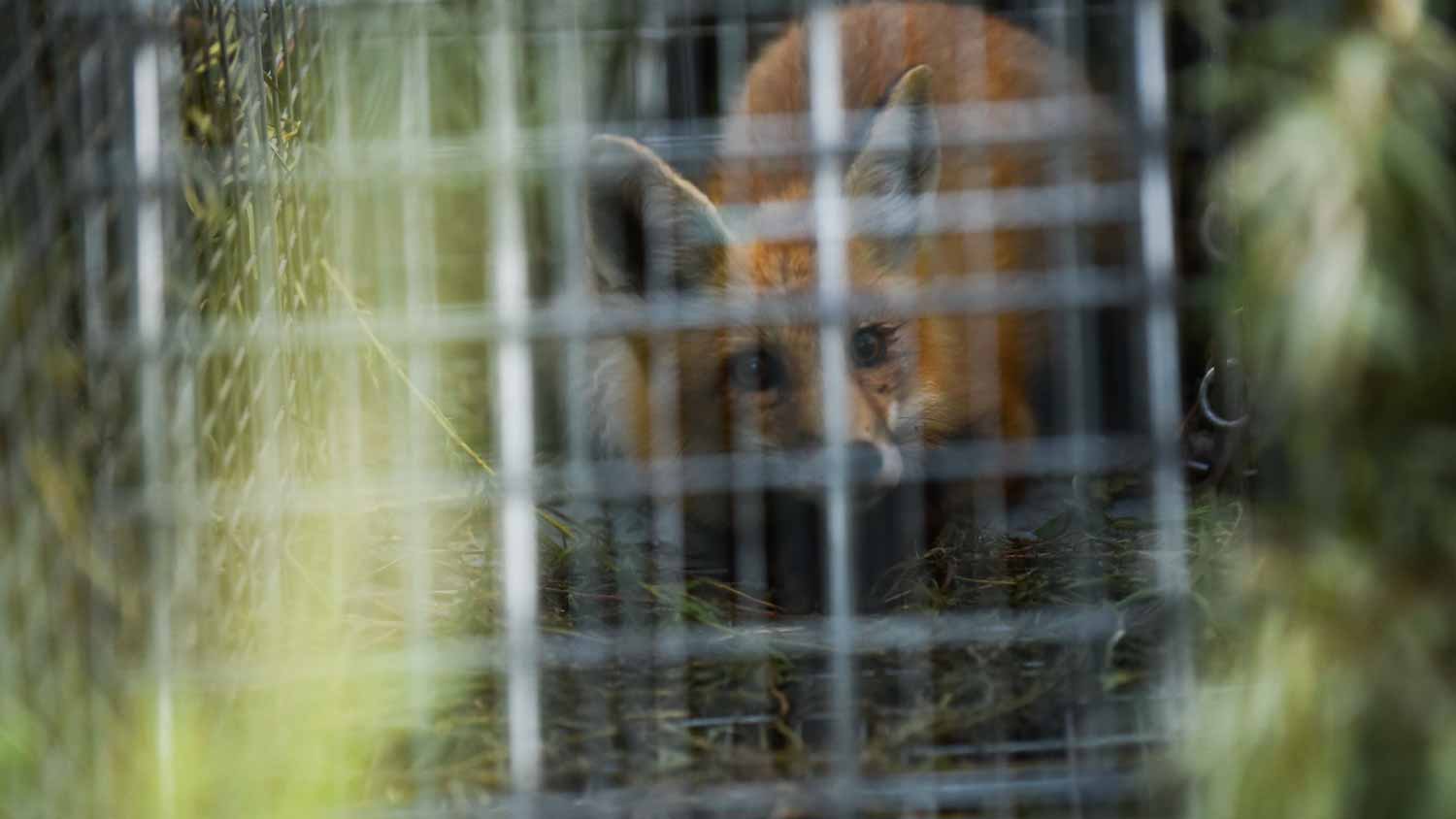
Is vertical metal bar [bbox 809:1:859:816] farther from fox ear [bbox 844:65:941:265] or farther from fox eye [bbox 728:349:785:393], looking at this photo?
fox eye [bbox 728:349:785:393]

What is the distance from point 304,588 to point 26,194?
715 millimetres

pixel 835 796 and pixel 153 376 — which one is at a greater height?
pixel 153 376

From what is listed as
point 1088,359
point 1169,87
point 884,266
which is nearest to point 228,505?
point 884,266

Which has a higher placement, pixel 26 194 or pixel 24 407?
pixel 26 194

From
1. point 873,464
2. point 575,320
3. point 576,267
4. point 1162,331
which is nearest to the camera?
point 1162,331

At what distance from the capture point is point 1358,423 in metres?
1.29

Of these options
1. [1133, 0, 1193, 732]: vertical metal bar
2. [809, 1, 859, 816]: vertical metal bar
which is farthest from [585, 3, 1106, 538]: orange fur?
[1133, 0, 1193, 732]: vertical metal bar

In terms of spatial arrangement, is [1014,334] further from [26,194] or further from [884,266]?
[26,194]

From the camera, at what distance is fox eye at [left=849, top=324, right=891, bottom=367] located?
9.55 ft

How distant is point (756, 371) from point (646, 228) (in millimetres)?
403

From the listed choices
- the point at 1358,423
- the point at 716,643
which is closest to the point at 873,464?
the point at 716,643

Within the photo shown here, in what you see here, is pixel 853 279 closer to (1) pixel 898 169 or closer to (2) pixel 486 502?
(1) pixel 898 169

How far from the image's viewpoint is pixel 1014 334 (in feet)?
10.8

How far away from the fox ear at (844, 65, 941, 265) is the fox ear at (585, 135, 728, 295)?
34 centimetres
